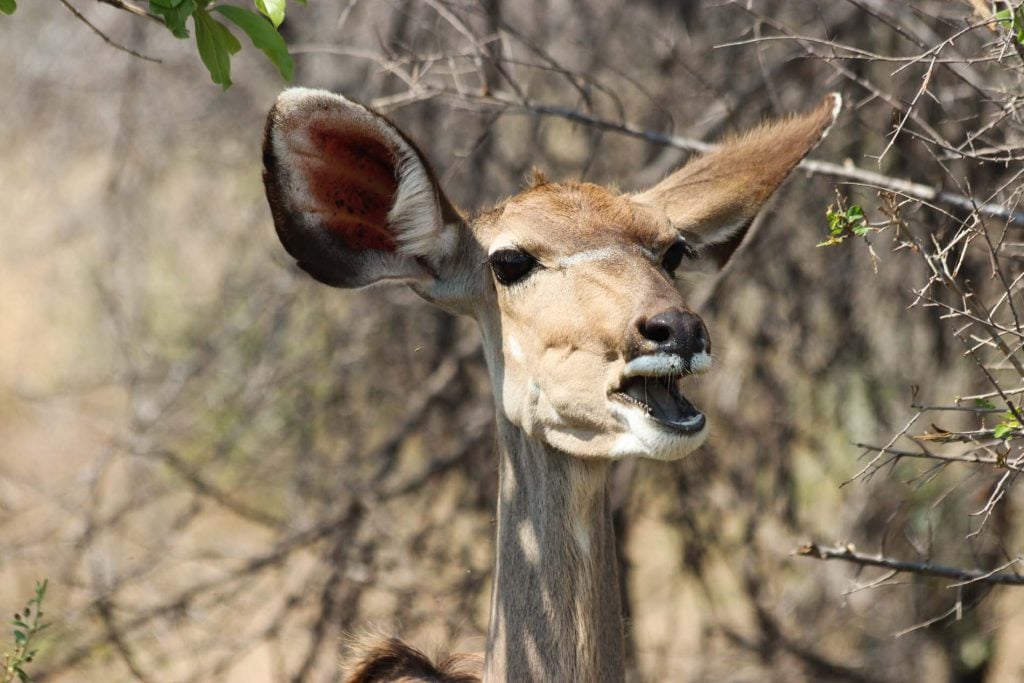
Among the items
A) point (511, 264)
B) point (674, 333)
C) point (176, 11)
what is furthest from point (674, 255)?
point (176, 11)

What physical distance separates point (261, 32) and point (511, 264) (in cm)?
95

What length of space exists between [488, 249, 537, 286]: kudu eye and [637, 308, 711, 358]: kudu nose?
57cm

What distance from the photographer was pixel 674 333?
3447 millimetres

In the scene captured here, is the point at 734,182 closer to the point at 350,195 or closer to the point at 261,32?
the point at 350,195

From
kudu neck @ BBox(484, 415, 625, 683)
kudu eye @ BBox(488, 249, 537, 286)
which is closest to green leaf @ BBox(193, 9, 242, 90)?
kudu eye @ BBox(488, 249, 537, 286)

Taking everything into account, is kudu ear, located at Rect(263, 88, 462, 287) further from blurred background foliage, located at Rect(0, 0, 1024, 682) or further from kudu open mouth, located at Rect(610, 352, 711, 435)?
blurred background foliage, located at Rect(0, 0, 1024, 682)

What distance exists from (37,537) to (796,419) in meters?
4.21

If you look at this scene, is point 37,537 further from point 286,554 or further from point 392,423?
point 392,423

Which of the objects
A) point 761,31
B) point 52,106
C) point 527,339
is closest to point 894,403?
point 761,31

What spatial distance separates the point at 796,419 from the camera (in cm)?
800

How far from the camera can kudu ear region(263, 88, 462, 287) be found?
3.89 metres

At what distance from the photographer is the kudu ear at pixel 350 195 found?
389 centimetres

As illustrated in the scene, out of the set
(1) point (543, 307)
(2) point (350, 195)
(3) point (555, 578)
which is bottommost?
(3) point (555, 578)

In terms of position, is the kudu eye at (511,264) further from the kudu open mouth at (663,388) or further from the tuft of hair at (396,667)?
the tuft of hair at (396,667)
